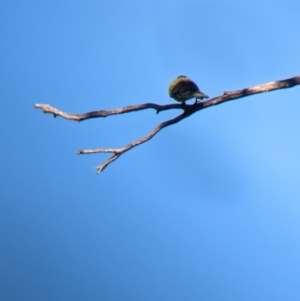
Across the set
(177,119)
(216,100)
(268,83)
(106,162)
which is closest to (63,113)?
(106,162)

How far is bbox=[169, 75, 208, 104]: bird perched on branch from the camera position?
378 centimetres

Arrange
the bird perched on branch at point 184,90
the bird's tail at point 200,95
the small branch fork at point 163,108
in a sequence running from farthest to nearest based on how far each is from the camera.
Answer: the bird perched on branch at point 184,90 < the bird's tail at point 200,95 < the small branch fork at point 163,108

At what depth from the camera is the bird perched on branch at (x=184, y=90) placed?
3.78 m

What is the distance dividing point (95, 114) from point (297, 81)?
132cm

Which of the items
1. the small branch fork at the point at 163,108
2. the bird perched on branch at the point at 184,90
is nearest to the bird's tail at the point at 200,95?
the bird perched on branch at the point at 184,90

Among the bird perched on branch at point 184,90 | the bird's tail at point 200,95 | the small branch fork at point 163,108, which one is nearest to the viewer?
the small branch fork at point 163,108

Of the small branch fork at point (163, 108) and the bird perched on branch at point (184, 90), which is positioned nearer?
the small branch fork at point (163, 108)

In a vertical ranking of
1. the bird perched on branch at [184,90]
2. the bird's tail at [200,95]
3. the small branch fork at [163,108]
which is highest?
the bird perched on branch at [184,90]

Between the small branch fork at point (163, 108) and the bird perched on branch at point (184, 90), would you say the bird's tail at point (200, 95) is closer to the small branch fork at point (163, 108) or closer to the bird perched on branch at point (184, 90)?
the bird perched on branch at point (184, 90)

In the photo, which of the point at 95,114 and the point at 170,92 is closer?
the point at 95,114

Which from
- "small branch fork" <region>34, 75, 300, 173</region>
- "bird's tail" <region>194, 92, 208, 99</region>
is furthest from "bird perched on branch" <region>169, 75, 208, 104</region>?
"small branch fork" <region>34, 75, 300, 173</region>

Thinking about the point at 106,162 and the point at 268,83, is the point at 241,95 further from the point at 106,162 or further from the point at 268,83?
the point at 106,162

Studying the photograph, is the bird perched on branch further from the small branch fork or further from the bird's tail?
the small branch fork

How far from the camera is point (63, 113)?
2.76 meters
